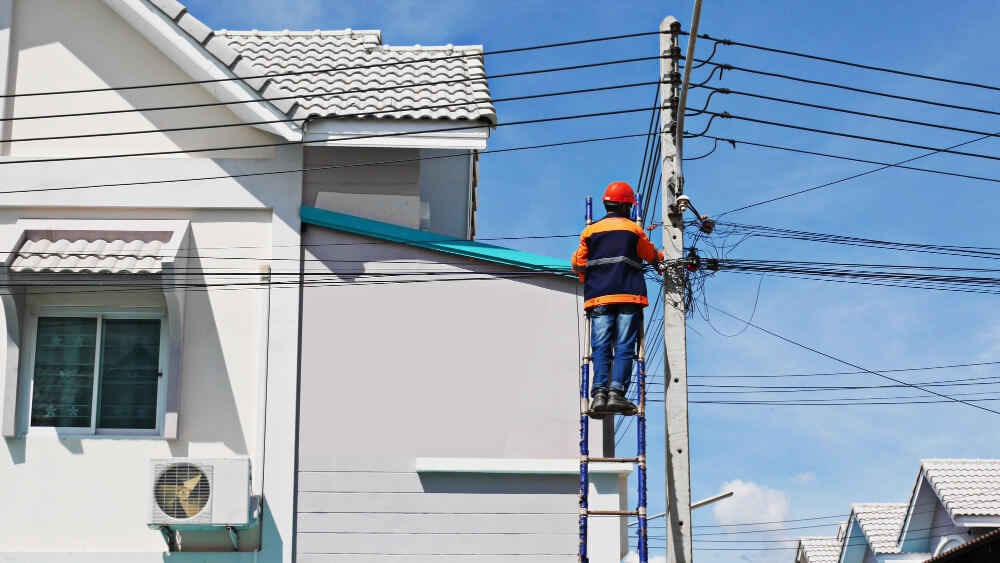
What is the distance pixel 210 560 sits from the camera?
39.0ft

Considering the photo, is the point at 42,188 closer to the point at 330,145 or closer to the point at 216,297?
the point at 216,297

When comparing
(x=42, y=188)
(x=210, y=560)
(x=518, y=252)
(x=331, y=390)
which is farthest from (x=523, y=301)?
(x=42, y=188)

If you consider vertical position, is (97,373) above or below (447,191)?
below

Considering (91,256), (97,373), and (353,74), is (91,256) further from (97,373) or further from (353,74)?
(353,74)

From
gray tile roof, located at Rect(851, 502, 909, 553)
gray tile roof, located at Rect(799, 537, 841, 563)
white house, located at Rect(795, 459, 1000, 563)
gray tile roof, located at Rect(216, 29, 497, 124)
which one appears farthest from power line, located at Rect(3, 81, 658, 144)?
gray tile roof, located at Rect(799, 537, 841, 563)

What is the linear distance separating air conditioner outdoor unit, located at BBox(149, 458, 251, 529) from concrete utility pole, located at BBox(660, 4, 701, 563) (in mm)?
4082

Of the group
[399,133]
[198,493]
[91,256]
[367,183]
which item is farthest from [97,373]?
[399,133]

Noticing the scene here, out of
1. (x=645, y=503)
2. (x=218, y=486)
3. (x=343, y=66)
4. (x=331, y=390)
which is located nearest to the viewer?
(x=645, y=503)

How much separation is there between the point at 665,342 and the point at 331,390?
141 inches

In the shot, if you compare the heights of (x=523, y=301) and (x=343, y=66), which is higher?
(x=343, y=66)

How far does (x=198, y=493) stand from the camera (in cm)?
1150

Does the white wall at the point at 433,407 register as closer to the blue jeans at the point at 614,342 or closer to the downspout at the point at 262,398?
the downspout at the point at 262,398

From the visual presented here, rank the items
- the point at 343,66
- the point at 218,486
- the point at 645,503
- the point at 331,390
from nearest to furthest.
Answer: the point at 645,503 < the point at 218,486 < the point at 331,390 < the point at 343,66

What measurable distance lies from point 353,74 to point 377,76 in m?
0.26
